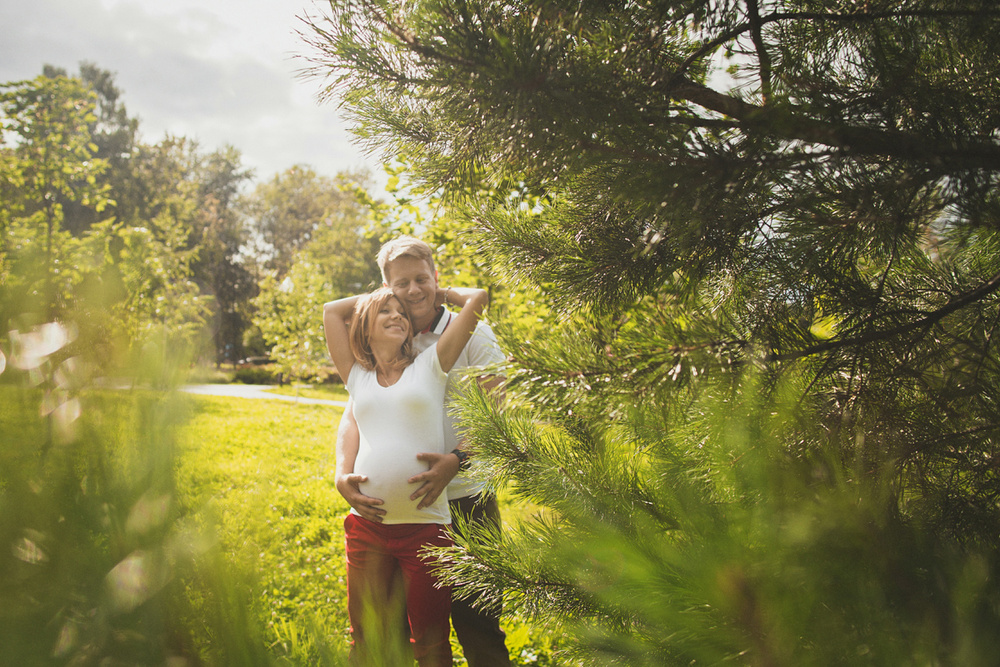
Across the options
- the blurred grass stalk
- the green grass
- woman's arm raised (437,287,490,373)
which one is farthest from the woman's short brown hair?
the green grass

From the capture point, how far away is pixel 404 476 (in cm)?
236

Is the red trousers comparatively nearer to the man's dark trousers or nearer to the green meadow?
the man's dark trousers

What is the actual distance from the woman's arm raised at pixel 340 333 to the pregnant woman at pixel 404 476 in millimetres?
232

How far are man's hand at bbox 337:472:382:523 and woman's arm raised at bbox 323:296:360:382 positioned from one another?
579 millimetres

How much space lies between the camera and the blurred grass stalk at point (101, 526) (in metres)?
0.51

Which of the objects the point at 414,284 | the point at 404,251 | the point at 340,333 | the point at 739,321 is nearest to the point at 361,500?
the point at 340,333

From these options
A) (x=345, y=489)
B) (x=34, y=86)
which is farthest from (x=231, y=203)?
(x=345, y=489)

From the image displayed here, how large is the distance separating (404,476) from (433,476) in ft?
0.42

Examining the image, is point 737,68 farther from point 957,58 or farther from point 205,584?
point 205,584

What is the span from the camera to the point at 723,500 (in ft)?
3.30

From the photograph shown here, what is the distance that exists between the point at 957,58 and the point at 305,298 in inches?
777

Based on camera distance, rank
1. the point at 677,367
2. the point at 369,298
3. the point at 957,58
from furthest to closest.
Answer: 1. the point at 369,298
2. the point at 957,58
3. the point at 677,367

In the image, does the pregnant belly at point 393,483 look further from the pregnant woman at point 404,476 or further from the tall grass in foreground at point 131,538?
the tall grass in foreground at point 131,538

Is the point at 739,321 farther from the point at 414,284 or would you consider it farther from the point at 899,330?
the point at 414,284
